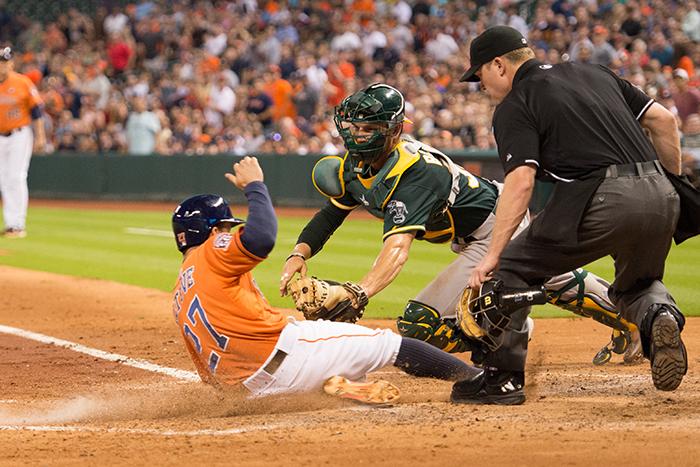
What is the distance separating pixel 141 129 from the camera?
2275 centimetres

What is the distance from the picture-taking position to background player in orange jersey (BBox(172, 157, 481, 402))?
5.40 meters

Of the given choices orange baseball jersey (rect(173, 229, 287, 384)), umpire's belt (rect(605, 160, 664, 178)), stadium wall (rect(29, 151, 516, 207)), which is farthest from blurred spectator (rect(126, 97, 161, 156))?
umpire's belt (rect(605, 160, 664, 178))

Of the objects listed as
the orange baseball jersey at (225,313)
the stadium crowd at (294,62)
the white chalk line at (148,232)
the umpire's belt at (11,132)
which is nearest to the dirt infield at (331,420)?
the orange baseball jersey at (225,313)

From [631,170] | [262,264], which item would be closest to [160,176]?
[262,264]

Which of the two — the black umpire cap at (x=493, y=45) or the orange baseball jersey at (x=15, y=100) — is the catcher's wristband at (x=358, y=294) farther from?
the orange baseball jersey at (x=15, y=100)

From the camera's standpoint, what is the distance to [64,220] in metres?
19.6

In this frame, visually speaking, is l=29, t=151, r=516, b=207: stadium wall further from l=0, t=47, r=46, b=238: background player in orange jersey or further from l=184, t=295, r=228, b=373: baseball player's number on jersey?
l=184, t=295, r=228, b=373: baseball player's number on jersey

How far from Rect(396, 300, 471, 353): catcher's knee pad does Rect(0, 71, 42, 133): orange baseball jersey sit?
10.4 meters

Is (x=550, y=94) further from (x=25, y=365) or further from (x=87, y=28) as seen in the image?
(x=87, y=28)

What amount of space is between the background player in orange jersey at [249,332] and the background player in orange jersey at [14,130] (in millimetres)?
10586

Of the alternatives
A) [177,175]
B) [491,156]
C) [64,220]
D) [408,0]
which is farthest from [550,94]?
[408,0]

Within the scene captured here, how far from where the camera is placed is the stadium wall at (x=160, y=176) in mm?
20156

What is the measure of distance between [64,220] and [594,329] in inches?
506

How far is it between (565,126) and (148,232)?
1249cm
